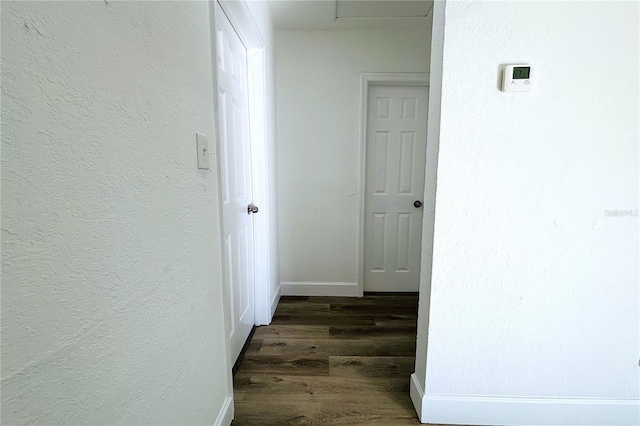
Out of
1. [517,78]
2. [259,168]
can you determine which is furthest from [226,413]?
[517,78]

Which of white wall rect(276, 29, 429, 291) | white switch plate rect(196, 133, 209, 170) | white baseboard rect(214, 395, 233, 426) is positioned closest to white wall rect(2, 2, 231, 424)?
white switch plate rect(196, 133, 209, 170)

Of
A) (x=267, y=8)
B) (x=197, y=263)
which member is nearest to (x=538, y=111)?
(x=197, y=263)

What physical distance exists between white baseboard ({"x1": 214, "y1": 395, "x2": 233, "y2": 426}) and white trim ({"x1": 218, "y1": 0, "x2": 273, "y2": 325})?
840 mm

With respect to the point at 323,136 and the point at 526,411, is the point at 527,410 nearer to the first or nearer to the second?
the point at 526,411

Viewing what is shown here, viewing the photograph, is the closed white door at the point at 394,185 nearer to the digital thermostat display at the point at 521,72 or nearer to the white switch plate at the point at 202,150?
the digital thermostat display at the point at 521,72

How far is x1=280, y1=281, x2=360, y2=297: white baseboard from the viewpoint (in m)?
2.61

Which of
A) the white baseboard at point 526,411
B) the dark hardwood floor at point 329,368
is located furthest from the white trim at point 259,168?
the white baseboard at point 526,411

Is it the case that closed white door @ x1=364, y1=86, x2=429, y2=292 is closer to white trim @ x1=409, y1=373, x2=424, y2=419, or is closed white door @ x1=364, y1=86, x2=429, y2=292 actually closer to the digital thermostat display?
white trim @ x1=409, y1=373, x2=424, y2=419

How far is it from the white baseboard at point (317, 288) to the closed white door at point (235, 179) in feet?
2.02

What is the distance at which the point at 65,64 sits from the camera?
476 mm

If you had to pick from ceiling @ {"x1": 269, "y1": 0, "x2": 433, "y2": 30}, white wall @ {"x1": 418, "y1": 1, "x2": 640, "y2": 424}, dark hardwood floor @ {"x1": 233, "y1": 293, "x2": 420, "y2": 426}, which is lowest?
dark hardwood floor @ {"x1": 233, "y1": 293, "x2": 420, "y2": 426}

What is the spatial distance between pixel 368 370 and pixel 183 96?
164cm

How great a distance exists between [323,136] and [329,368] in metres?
Answer: 1.77

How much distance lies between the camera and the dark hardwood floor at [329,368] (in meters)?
1.34
